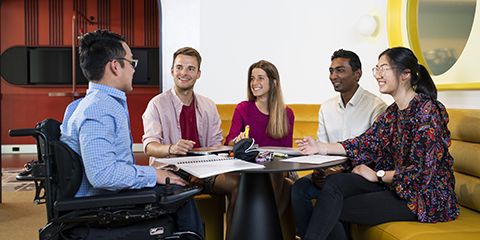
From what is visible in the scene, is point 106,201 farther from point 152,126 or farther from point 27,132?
point 152,126

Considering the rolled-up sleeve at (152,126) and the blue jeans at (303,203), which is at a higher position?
the rolled-up sleeve at (152,126)

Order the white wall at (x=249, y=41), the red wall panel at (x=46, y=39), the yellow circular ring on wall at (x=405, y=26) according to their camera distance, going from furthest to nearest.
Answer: the red wall panel at (x=46, y=39), the white wall at (x=249, y=41), the yellow circular ring on wall at (x=405, y=26)

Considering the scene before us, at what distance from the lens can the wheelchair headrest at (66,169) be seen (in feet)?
6.07

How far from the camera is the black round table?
252cm

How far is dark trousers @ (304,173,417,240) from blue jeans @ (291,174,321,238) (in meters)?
0.39

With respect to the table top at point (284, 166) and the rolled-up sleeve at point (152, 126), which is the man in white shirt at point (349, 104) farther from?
the rolled-up sleeve at point (152, 126)

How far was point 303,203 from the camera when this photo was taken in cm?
283

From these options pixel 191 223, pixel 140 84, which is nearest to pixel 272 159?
pixel 191 223

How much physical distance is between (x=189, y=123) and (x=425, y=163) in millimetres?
1577

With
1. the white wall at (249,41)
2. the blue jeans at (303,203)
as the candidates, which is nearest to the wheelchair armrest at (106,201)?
the blue jeans at (303,203)

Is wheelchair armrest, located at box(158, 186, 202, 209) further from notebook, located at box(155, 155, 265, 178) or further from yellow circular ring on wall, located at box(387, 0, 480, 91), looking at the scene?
yellow circular ring on wall, located at box(387, 0, 480, 91)

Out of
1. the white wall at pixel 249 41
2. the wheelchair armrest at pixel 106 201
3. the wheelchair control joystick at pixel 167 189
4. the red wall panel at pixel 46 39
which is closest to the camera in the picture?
the wheelchair armrest at pixel 106 201

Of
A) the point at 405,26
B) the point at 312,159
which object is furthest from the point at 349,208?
the point at 405,26

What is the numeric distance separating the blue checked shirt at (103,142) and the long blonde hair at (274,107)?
136cm
